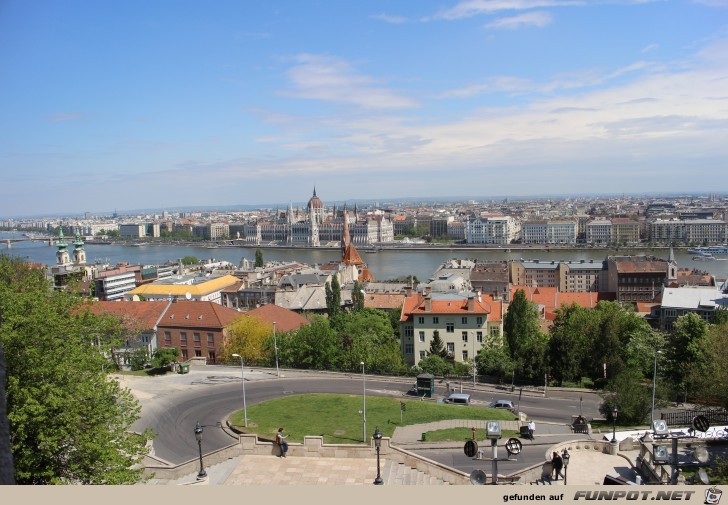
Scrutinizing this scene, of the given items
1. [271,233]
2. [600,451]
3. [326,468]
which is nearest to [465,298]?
[600,451]

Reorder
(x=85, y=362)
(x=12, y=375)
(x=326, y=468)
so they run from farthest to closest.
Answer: (x=326, y=468) < (x=85, y=362) < (x=12, y=375)

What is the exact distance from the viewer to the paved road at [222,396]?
12516mm

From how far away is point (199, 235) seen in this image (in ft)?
429

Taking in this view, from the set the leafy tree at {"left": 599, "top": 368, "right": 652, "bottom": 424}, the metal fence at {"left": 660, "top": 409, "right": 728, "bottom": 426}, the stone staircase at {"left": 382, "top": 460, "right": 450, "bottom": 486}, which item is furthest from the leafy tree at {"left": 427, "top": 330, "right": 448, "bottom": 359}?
the stone staircase at {"left": 382, "top": 460, "right": 450, "bottom": 486}

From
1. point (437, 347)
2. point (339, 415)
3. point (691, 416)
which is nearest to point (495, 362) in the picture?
point (437, 347)

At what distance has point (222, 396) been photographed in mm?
15195

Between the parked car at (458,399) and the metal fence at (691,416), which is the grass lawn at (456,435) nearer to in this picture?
the parked car at (458,399)

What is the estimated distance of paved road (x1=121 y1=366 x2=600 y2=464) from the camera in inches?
493

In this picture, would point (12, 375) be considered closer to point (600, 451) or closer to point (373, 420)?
point (373, 420)

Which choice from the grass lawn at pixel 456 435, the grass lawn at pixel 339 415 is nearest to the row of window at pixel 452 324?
the grass lawn at pixel 339 415

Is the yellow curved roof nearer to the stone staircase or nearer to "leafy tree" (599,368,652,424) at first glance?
"leafy tree" (599,368,652,424)

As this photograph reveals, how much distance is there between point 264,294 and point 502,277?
15.5 meters

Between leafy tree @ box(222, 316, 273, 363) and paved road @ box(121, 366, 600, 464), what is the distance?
6.26 ft

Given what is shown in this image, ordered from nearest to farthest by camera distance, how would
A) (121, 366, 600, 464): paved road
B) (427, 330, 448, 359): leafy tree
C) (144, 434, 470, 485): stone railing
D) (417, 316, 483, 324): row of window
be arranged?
(144, 434, 470, 485): stone railing → (121, 366, 600, 464): paved road → (427, 330, 448, 359): leafy tree → (417, 316, 483, 324): row of window
